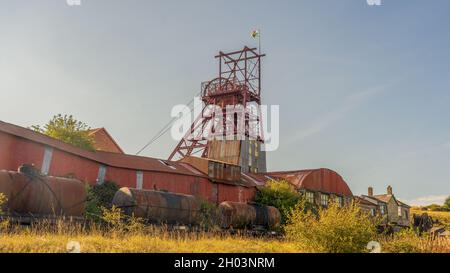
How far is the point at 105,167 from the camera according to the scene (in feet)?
99.3

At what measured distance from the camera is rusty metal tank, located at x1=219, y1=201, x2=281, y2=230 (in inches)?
1089

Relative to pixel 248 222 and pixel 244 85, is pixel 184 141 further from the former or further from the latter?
pixel 248 222

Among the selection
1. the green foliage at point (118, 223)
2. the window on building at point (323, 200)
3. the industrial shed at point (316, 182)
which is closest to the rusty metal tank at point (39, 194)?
the green foliage at point (118, 223)

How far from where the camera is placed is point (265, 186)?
1622 inches

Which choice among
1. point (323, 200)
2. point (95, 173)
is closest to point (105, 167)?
point (95, 173)

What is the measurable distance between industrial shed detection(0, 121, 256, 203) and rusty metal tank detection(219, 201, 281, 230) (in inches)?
224

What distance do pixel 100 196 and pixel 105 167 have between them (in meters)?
3.15

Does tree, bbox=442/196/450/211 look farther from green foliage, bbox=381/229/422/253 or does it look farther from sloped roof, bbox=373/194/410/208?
green foliage, bbox=381/229/422/253

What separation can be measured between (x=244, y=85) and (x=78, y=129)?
28217mm

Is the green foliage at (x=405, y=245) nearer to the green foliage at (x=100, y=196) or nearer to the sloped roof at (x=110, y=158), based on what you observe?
the green foliage at (x=100, y=196)

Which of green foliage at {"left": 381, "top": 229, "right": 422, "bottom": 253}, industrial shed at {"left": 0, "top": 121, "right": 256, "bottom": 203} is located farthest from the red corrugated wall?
green foliage at {"left": 381, "top": 229, "right": 422, "bottom": 253}

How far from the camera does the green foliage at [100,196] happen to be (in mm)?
25522
